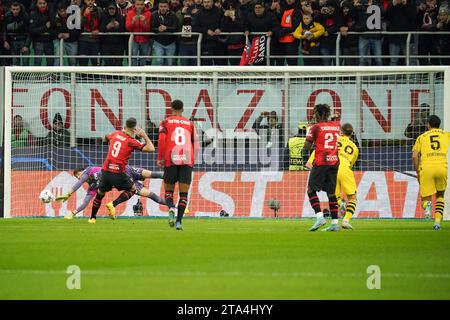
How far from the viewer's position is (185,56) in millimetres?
27406

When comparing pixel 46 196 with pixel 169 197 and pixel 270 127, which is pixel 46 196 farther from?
pixel 270 127

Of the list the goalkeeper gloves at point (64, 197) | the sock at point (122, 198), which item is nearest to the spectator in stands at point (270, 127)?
the sock at point (122, 198)

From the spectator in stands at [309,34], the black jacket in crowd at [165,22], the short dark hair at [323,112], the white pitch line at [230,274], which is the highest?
the black jacket in crowd at [165,22]

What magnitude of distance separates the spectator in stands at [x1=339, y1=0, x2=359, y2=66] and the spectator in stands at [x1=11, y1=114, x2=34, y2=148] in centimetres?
798

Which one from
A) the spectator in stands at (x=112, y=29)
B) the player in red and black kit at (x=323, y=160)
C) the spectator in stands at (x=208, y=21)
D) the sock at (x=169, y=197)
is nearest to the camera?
the player in red and black kit at (x=323, y=160)

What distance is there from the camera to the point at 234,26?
91.1 feet

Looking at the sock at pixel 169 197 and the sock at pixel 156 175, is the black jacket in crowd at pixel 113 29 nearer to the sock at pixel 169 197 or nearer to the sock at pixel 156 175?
the sock at pixel 156 175

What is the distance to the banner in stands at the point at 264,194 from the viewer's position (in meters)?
24.9

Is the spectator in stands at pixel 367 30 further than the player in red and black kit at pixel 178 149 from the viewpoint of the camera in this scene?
Yes

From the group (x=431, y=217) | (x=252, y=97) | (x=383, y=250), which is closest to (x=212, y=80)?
(x=252, y=97)

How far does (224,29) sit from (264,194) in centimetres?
491

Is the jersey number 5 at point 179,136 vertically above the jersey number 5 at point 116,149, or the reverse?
the jersey number 5 at point 179,136


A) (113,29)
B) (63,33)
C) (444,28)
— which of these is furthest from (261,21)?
(63,33)

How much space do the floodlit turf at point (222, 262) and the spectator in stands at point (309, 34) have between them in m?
8.51
